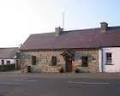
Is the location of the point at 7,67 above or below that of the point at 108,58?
below

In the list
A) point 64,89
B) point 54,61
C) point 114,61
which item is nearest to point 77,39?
point 54,61

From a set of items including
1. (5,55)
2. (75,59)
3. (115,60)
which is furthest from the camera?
(5,55)

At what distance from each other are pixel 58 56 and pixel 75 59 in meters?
2.91

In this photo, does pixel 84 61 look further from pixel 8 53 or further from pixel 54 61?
pixel 8 53

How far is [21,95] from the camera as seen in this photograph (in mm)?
18641

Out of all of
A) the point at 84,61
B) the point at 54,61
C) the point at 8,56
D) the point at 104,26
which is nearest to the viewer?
the point at 84,61

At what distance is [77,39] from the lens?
4512cm

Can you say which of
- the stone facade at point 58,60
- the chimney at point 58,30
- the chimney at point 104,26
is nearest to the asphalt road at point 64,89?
the stone facade at point 58,60

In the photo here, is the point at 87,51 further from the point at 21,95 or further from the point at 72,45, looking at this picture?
the point at 21,95

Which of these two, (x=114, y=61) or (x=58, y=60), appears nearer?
(x=114, y=61)

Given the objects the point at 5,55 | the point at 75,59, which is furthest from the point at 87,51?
the point at 5,55

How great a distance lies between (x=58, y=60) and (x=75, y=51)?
2.99m

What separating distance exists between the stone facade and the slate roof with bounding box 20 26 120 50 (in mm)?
728

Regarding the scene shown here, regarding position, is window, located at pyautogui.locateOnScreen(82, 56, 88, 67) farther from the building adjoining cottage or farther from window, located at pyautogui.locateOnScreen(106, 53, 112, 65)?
window, located at pyautogui.locateOnScreen(106, 53, 112, 65)
